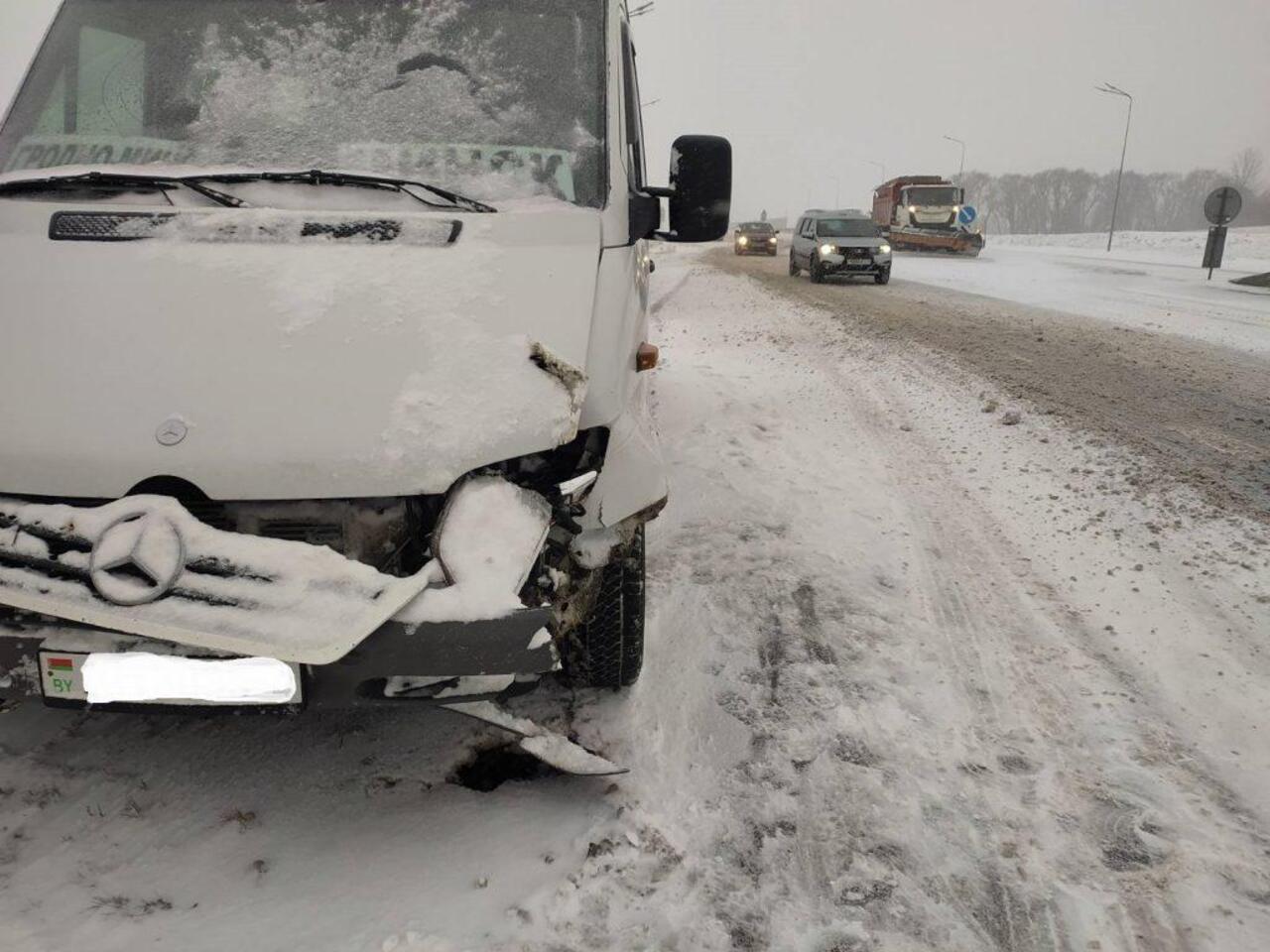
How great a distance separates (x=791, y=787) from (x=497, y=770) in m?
0.90

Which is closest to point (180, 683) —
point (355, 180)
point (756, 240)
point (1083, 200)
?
point (355, 180)

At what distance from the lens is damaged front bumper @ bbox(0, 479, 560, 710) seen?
1.86 meters

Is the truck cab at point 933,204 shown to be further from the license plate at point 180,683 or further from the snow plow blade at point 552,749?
the license plate at point 180,683

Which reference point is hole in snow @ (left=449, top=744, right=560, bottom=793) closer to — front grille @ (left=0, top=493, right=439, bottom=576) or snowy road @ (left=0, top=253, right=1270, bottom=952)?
snowy road @ (left=0, top=253, right=1270, bottom=952)

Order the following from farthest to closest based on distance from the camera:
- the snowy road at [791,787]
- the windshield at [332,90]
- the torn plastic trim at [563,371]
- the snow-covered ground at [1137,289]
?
the snow-covered ground at [1137,289], the windshield at [332,90], the torn plastic trim at [563,371], the snowy road at [791,787]

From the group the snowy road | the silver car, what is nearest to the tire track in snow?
the snowy road

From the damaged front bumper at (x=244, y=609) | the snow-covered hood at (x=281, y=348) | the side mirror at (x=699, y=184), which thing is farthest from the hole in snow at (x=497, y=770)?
the side mirror at (x=699, y=184)

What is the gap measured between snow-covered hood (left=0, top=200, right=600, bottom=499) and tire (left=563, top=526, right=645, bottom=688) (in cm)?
70

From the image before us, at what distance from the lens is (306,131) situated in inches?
116

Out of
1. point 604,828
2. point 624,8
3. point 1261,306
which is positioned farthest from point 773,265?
point 604,828

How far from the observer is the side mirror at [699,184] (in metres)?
3.30

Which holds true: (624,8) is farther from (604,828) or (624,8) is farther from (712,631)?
(604,828)

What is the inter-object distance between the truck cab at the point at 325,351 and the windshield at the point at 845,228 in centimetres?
1797

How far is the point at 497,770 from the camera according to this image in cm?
263
